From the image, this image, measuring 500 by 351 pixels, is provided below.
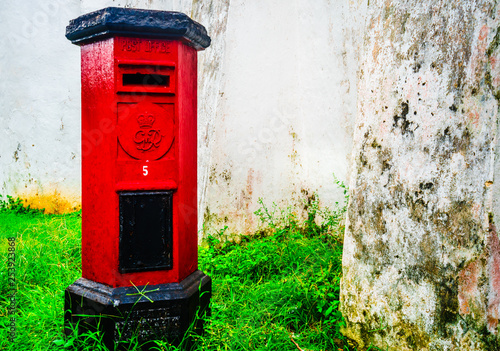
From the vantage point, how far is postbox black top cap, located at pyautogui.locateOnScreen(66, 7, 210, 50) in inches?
78.7

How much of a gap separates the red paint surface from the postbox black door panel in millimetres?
A: 40

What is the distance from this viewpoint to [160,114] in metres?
2.16

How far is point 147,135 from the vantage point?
7.06ft

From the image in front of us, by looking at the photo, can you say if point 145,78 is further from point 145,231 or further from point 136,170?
point 145,231

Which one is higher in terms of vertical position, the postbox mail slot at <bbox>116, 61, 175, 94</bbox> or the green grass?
the postbox mail slot at <bbox>116, 61, 175, 94</bbox>

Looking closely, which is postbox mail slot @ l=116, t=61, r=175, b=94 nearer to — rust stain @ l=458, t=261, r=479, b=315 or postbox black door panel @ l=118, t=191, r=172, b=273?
postbox black door panel @ l=118, t=191, r=172, b=273

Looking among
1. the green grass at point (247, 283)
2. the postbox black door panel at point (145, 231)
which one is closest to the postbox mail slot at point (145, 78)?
the postbox black door panel at point (145, 231)

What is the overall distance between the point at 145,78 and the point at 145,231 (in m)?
0.95

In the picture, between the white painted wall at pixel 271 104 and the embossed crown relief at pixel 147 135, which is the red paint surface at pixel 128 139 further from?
the white painted wall at pixel 271 104

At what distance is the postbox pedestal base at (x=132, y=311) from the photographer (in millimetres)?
2164

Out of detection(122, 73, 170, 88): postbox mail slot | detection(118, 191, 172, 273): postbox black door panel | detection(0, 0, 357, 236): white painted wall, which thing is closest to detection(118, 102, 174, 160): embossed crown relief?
detection(122, 73, 170, 88): postbox mail slot

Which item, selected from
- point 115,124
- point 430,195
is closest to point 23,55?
point 115,124

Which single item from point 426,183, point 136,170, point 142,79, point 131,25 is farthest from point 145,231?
point 426,183

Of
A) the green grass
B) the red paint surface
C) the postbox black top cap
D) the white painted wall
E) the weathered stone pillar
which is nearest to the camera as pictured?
the weathered stone pillar
